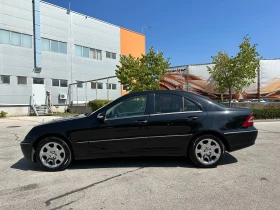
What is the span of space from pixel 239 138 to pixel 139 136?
2.04 m

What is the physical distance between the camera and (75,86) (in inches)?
1029

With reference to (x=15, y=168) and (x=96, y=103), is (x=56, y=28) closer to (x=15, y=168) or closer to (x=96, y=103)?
(x=96, y=103)

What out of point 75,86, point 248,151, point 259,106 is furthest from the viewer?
point 75,86

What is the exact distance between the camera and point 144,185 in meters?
4.16

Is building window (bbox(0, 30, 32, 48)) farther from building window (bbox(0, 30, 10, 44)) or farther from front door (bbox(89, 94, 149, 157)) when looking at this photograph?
front door (bbox(89, 94, 149, 157))

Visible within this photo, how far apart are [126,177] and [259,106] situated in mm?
16929

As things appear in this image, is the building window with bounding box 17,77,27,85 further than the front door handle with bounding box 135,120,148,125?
Yes

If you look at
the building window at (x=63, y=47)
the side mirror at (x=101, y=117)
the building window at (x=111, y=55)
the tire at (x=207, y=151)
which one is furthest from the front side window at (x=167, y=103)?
the building window at (x=111, y=55)

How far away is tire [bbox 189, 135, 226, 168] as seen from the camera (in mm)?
5039

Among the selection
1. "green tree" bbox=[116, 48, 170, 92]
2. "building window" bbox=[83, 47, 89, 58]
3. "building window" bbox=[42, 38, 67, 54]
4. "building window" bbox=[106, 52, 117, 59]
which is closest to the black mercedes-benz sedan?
"green tree" bbox=[116, 48, 170, 92]

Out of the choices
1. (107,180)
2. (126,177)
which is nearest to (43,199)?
(107,180)

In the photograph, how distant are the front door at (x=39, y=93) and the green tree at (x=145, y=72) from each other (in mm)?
8221

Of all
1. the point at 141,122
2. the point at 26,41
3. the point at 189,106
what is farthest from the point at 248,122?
the point at 26,41

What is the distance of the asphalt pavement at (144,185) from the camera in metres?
3.50
